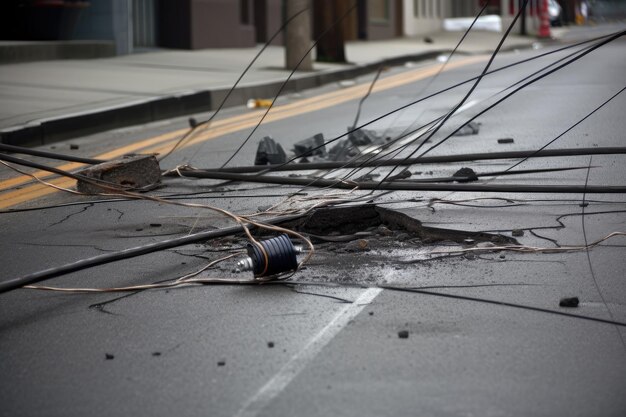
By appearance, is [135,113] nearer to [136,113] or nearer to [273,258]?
[136,113]

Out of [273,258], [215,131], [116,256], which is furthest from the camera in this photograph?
[215,131]

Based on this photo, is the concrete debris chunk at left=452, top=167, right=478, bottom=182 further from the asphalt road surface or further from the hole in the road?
the hole in the road

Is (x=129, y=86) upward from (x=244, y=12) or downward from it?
downward

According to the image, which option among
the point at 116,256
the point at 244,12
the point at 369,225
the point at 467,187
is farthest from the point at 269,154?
the point at 244,12

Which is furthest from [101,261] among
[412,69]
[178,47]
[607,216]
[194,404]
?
[178,47]

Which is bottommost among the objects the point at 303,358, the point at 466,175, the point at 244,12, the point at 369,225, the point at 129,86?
the point at 303,358

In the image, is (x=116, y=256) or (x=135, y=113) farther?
(x=135, y=113)

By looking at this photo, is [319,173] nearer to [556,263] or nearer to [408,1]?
[556,263]

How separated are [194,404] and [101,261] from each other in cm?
198

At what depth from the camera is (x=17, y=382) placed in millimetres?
4129

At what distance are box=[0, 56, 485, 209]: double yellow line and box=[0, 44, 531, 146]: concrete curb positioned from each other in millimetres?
828

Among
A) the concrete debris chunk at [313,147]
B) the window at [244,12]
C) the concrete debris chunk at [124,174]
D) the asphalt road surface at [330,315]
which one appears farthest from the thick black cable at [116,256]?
the window at [244,12]

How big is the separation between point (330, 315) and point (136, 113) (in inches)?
371

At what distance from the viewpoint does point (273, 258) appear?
541 centimetres
